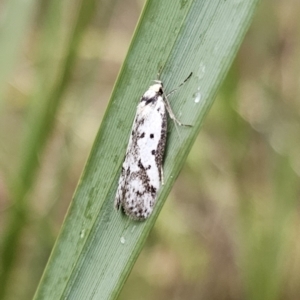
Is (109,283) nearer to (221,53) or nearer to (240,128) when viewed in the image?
(221,53)

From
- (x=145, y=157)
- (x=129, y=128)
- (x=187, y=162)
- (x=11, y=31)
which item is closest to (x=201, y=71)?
(x=129, y=128)

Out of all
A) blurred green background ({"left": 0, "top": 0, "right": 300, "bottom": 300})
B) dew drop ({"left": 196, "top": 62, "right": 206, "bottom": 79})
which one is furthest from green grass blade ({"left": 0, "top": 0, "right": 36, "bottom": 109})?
dew drop ({"left": 196, "top": 62, "right": 206, "bottom": 79})

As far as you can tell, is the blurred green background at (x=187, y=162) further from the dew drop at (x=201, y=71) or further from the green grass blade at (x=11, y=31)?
the dew drop at (x=201, y=71)

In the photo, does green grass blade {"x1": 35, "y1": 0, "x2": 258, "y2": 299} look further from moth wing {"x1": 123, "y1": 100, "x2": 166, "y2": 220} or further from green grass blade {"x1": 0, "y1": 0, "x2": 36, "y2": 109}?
green grass blade {"x1": 0, "y1": 0, "x2": 36, "y2": 109}

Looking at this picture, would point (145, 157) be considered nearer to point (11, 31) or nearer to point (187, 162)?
point (11, 31)

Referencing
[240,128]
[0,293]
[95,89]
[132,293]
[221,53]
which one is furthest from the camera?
[95,89]

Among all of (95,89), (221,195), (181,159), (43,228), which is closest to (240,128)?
(221,195)
